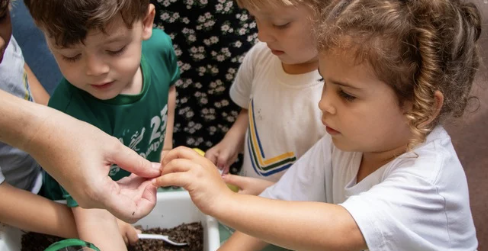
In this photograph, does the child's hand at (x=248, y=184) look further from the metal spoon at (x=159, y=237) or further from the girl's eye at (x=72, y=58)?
the girl's eye at (x=72, y=58)

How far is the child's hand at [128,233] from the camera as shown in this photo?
101cm

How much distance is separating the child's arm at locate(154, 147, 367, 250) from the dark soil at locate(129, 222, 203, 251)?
0.33 m

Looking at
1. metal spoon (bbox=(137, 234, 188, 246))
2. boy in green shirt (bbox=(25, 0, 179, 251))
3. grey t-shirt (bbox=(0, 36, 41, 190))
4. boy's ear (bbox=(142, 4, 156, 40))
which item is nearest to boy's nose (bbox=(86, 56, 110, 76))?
boy in green shirt (bbox=(25, 0, 179, 251))

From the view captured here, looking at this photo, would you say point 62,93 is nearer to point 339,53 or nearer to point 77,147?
point 77,147

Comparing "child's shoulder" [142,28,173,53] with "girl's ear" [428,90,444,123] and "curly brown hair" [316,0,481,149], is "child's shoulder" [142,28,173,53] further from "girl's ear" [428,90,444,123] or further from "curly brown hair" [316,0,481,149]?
"girl's ear" [428,90,444,123]

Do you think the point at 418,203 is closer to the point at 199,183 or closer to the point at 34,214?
the point at 199,183

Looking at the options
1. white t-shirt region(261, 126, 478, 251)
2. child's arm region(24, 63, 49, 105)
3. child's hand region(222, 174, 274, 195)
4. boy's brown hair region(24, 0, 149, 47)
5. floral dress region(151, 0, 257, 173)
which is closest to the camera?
white t-shirt region(261, 126, 478, 251)

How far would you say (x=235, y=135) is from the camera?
1293 millimetres

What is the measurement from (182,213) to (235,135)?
12.0 inches

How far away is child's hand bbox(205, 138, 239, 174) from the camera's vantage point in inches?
50.3

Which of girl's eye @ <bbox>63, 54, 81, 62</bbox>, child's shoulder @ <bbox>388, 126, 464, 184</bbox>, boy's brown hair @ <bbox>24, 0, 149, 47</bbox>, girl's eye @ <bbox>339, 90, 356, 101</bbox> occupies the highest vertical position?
boy's brown hair @ <bbox>24, 0, 149, 47</bbox>

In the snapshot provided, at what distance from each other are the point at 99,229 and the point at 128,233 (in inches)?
3.3

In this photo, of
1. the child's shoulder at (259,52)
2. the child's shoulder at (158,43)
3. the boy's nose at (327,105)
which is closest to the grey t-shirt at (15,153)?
the child's shoulder at (158,43)

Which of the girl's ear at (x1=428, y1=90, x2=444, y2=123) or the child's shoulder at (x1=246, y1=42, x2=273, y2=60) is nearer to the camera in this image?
the girl's ear at (x1=428, y1=90, x2=444, y2=123)
